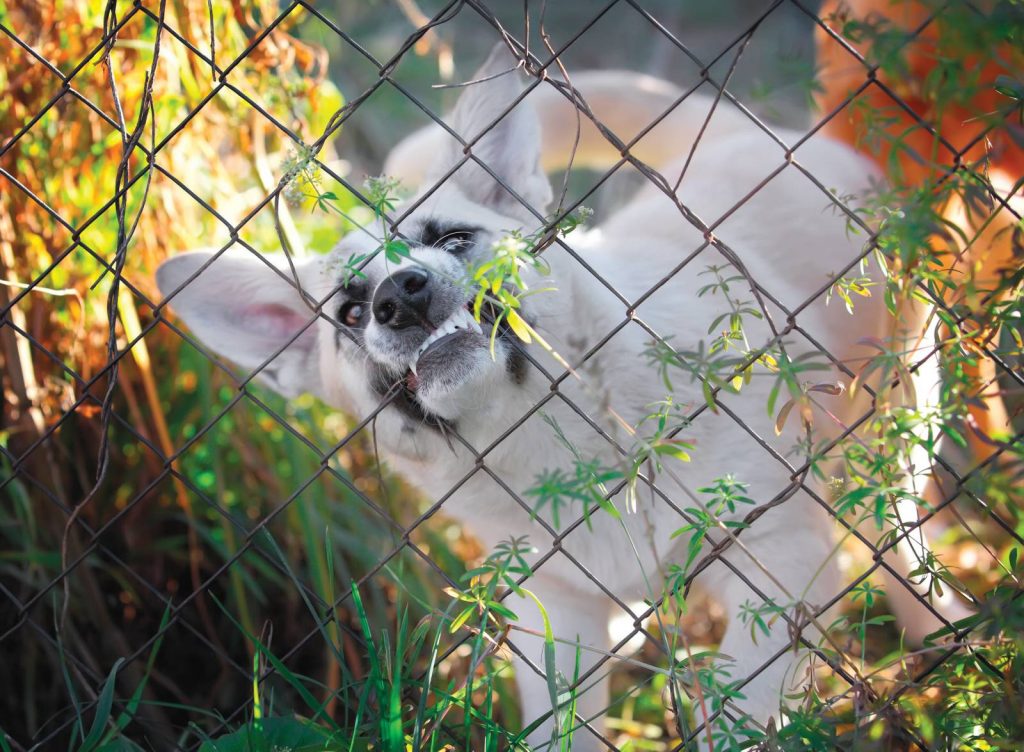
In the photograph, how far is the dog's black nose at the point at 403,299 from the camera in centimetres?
180

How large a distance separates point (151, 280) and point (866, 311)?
212 cm

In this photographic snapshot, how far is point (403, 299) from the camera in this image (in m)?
1.82

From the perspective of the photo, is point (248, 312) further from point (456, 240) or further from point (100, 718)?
point (100, 718)

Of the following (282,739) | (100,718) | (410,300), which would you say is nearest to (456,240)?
(410,300)

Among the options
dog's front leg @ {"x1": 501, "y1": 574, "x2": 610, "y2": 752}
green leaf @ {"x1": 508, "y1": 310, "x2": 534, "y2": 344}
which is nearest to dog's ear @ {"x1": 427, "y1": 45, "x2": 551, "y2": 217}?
green leaf @ {"x1": 508, "y1": 310, "x2": 534, "y2": 344}

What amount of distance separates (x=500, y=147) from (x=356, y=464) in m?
1.40

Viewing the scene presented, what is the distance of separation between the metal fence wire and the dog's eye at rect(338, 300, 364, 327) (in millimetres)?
65

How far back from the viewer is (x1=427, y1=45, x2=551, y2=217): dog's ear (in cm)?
203

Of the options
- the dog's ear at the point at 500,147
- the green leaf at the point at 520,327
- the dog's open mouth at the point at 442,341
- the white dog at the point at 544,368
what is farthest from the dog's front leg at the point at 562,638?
the green leaf at the point at 520,327

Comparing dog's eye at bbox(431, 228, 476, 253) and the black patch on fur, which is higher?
dog's eye at bbox(431, 228, 476, 253)

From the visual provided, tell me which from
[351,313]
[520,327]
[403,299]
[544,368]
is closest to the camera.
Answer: [520,327]

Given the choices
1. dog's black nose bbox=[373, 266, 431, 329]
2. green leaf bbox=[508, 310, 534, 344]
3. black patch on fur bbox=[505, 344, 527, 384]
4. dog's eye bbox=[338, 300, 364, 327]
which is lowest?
Answer: green leaf bbox=[508, 310, 534, 344]

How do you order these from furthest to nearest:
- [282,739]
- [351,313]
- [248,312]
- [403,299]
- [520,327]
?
[248,312] → [351,313] → [403,299] → [282,739] → [520,327]

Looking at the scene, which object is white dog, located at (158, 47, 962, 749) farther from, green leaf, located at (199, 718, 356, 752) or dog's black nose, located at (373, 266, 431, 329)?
green leaf, located at (199, 718, 356, 752)
